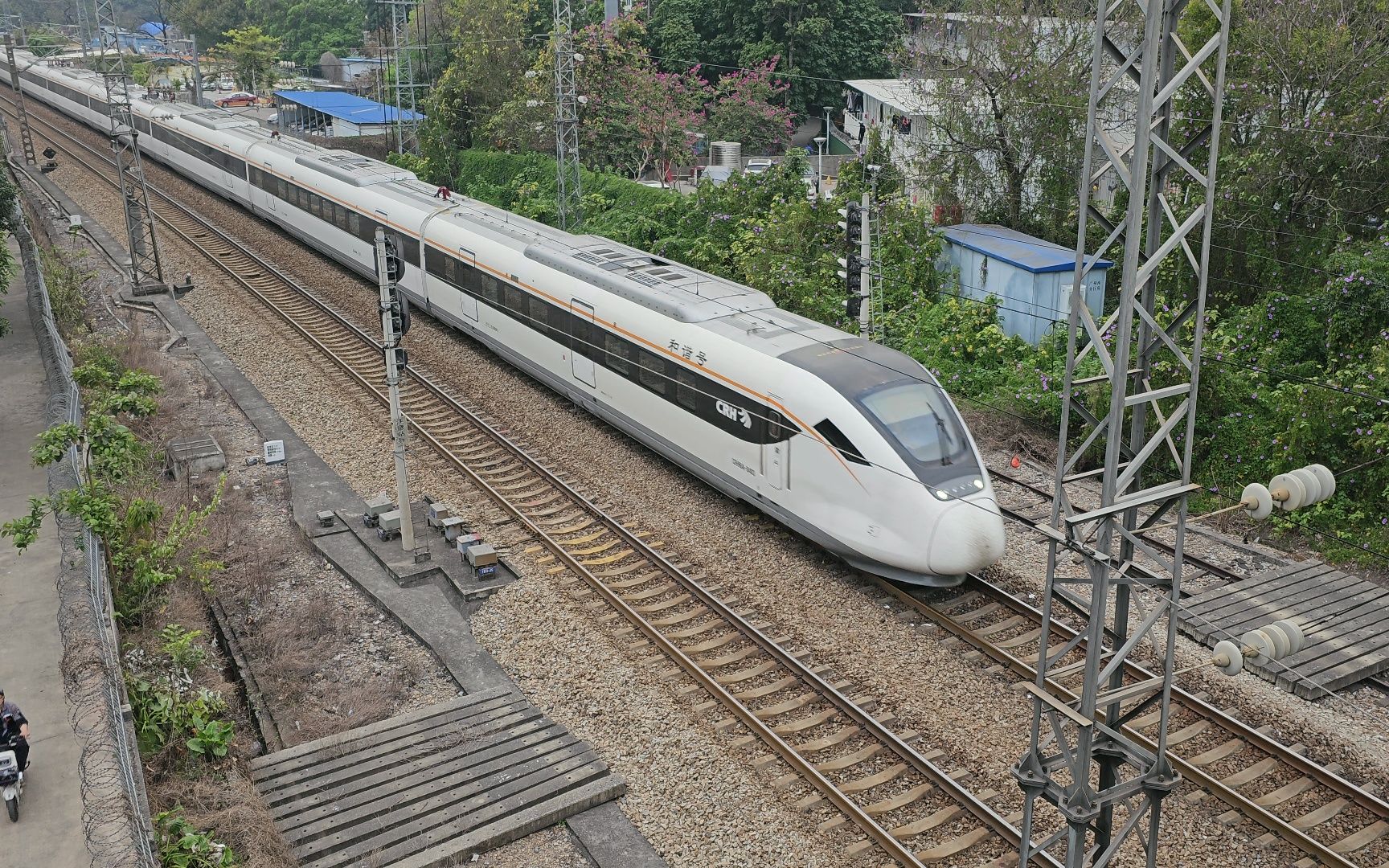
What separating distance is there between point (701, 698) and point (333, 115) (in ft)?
153

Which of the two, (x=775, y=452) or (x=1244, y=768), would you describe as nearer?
(x=1244, y=768)

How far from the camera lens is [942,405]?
13.5 m

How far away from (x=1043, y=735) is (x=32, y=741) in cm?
928

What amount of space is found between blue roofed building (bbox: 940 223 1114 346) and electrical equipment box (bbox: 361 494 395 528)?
41.5ft

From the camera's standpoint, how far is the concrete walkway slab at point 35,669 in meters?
8.62

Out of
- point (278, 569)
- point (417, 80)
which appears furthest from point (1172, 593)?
point (417, 80)

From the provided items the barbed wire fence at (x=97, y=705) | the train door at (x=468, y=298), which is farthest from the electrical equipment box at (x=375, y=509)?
the train door at (x=468, y=298)

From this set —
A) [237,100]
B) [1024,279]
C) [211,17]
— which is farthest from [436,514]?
[211,17]

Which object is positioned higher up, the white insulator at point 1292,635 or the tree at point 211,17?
the tree at point 211,17

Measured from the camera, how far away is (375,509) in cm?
1552

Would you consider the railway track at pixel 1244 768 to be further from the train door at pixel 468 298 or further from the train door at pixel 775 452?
the train door at pixel 468 298

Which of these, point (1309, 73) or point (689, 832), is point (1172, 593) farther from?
point (1309, 73)

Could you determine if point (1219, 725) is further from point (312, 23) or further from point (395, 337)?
point (312, 23)

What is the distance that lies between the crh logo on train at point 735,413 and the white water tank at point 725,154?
85.3 ft
